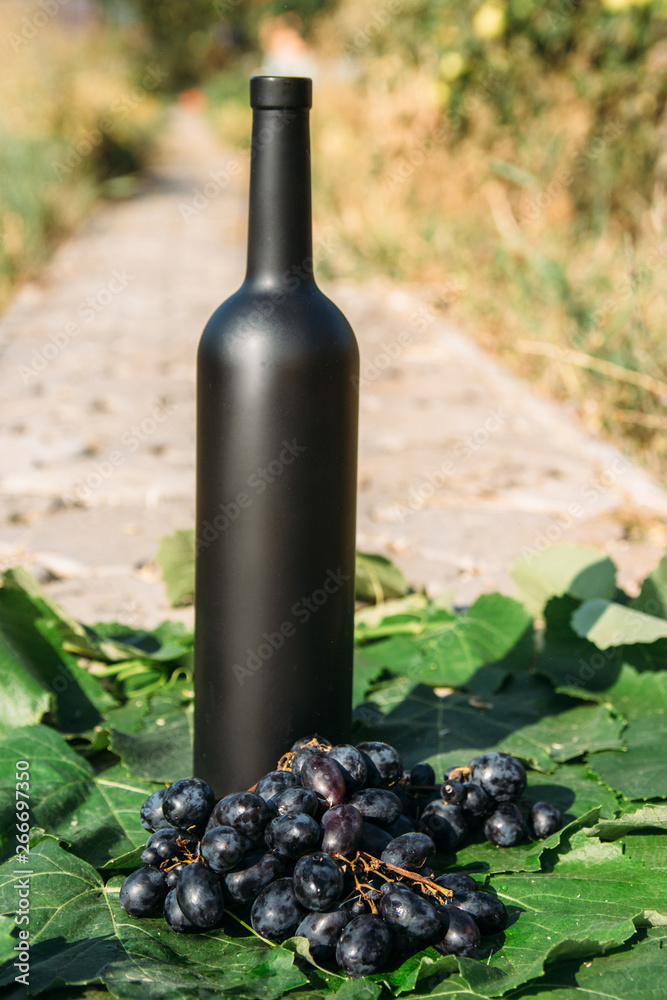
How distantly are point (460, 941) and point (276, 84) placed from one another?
45.5 inches

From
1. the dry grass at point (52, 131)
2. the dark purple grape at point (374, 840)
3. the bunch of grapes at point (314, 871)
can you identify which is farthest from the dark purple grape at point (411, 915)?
the dry grass at point (52, 131)

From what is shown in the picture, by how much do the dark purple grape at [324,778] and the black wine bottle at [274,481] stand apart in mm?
150

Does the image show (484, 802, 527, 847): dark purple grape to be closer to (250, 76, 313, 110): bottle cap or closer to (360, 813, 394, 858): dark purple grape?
(360, 813, 394, 858): dark purple grape

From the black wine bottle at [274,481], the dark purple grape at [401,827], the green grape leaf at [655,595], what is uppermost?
the black wine bottle at [274,481]

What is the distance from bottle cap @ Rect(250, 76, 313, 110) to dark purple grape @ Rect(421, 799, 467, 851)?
1.03 meters

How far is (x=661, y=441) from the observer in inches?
146

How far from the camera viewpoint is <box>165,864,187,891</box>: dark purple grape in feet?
3.95

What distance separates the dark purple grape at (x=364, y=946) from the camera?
1098 millimetres

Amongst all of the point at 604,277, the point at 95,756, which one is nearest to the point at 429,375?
the point at 604,277

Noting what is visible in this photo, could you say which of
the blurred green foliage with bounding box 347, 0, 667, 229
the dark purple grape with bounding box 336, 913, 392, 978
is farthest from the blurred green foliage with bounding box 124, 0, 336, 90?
the dark purple grape with bounding box 336, 913, 392, 978

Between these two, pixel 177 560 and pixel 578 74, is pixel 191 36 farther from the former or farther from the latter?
pixel 177 560

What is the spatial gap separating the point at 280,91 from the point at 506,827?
1.11 m

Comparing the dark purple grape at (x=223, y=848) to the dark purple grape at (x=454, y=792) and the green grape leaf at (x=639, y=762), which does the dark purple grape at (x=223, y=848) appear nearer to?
the dark purple grape at (x=454, y=792)

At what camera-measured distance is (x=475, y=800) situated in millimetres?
1372
